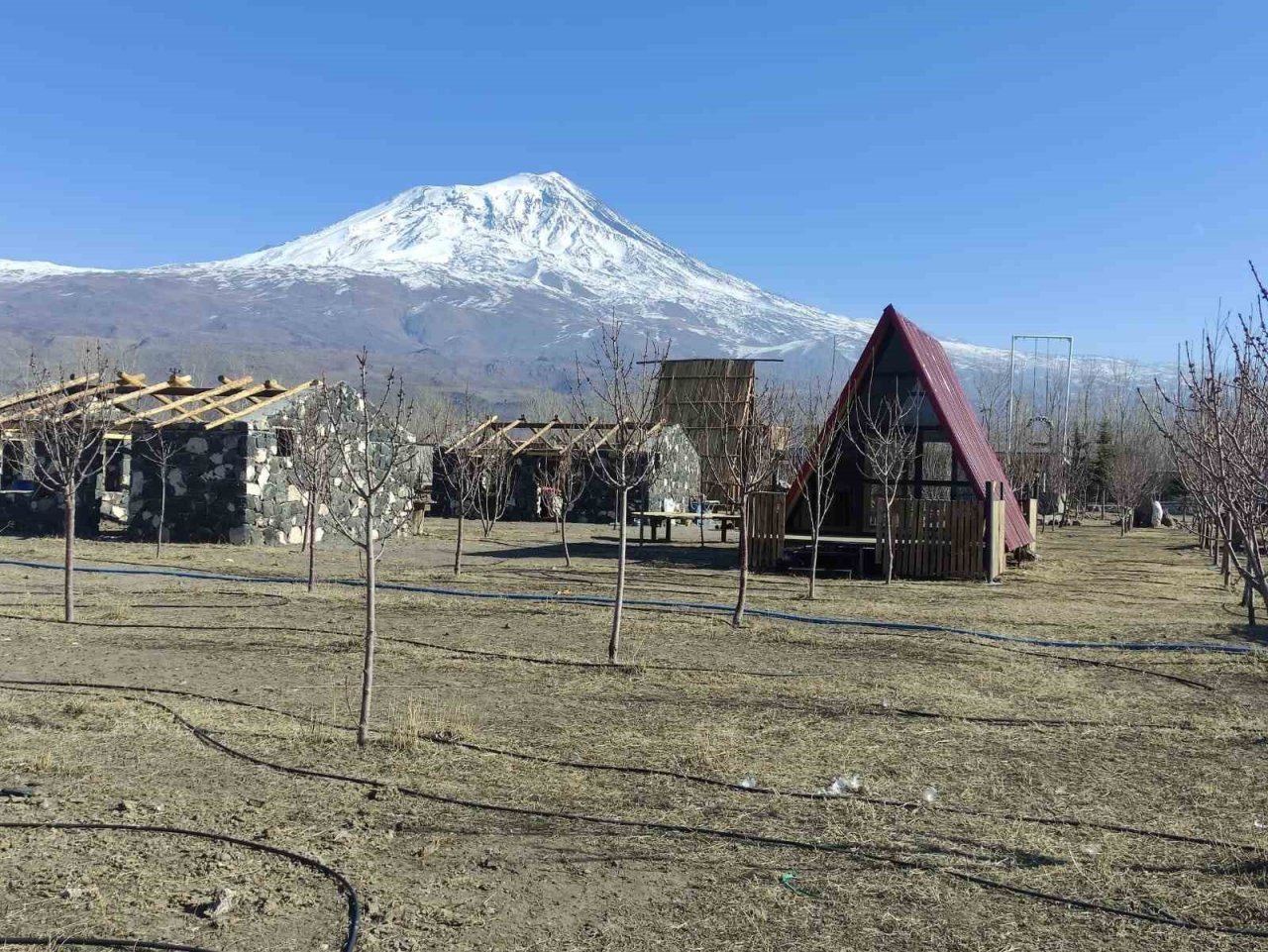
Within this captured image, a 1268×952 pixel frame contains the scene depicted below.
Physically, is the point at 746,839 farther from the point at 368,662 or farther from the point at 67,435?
the point at 67,435

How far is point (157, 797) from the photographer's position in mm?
6223

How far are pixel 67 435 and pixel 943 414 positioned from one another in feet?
46.4

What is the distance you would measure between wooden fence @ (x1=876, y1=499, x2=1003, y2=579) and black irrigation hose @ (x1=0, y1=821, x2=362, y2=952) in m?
15.7

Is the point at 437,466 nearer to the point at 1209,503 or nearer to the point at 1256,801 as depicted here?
the point at 1209,503

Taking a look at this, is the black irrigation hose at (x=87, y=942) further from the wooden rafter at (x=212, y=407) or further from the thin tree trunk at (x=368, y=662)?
the wooden rafter at (x=212, y=407)

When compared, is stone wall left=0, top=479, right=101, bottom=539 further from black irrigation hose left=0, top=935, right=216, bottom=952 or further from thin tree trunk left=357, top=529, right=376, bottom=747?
black irrigation hose left=0, top=935, right=216, bottom=952

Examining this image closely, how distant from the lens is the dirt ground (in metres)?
4.83

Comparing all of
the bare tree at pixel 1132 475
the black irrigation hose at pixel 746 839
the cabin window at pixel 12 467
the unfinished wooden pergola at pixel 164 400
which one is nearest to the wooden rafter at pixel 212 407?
the unfinished wooden pergola at pixel 164 400

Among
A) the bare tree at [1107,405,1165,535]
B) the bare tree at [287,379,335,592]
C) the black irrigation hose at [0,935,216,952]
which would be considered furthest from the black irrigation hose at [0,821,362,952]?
the bare tree at [1107,405,1165,535]

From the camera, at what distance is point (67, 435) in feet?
45.9

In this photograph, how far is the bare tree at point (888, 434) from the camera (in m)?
19.5

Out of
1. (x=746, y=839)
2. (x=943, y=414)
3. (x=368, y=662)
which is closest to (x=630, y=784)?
(x=746, y=839)

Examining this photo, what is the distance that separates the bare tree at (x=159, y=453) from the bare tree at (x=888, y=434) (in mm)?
13692

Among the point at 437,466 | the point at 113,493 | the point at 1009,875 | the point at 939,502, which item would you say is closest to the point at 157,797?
the point at 1009,875
